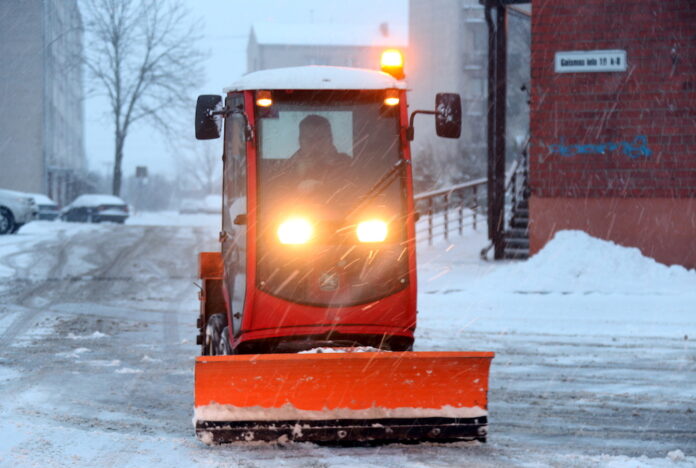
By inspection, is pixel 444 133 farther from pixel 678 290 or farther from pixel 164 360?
pixel 678 290

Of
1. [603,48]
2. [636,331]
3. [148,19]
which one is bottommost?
[636,331]

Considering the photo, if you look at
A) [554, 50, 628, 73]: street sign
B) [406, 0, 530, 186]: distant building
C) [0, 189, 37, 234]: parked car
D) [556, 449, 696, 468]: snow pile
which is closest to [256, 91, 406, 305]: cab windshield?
[556, 449, 696, 468]: snow pile

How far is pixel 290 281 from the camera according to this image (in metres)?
7.02

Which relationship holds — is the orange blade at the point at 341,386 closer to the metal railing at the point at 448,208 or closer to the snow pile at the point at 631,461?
the snow pile at the point at 631,461

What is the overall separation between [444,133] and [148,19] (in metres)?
45.2

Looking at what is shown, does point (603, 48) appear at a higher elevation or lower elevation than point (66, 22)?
lower

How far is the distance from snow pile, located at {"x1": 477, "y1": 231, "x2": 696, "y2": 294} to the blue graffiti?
→ 1.42m

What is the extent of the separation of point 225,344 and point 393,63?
8.05 ft

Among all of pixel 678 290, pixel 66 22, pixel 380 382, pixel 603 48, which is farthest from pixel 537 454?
pixel 66 22

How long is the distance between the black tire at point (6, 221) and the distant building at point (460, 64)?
2924 centimetres

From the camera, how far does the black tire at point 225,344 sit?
7520mm

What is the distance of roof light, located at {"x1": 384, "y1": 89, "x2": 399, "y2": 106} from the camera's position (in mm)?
7258

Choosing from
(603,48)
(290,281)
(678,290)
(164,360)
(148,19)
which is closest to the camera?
(290,281)

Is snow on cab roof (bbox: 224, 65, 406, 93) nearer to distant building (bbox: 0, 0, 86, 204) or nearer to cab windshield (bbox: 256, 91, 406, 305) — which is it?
cab windshield (bbox: 256, 91, 406, 305)
